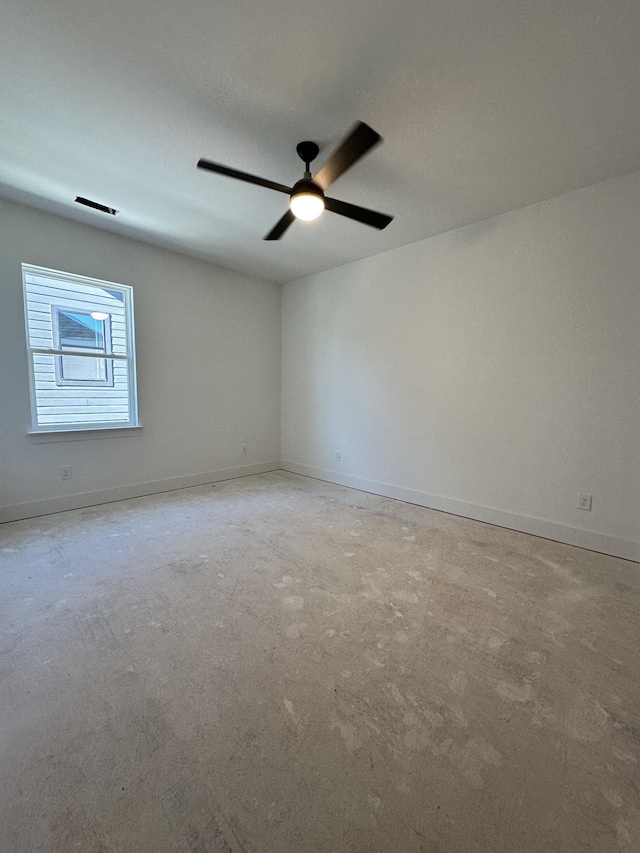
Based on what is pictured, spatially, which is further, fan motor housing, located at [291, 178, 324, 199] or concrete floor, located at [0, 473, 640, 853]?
fan motor housing, located at [291, 178, 324, 199]

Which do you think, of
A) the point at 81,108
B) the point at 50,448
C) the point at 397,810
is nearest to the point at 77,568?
the point at 50,448

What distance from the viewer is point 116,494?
360 cm

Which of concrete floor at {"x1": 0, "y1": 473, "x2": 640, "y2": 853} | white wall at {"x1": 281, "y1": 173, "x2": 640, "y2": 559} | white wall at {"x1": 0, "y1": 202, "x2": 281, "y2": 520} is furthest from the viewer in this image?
white wall at {"x1": 0, "y1": 202, "x2": 281, "y2": 520}

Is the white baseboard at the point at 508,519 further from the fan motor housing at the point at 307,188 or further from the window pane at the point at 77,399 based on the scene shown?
the fan motor housing at the point at 307,188

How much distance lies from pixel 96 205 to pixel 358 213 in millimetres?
2251

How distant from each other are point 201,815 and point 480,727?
0.93 metres

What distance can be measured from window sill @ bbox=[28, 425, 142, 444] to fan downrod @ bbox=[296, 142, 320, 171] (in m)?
2.90

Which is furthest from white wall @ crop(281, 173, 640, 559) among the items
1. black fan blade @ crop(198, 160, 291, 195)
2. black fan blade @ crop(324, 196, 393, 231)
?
black fan blade @ crop(198, 160, 291, 195)

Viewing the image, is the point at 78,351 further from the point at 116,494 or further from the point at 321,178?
the point at 321,178

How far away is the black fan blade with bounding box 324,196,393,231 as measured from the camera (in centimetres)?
210

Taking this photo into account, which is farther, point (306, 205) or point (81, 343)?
point (81, 343)

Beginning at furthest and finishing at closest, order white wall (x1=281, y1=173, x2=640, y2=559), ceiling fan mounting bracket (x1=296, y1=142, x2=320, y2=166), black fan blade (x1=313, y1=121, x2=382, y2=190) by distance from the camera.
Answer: white wall (x1=281, y1=173, x2=640, y2=559), ceiling fan mounting bracket (x1=296, y1=142, x2=320, y2=166), black fan blade (x1=313, y1=121, x2=382, y2=190)

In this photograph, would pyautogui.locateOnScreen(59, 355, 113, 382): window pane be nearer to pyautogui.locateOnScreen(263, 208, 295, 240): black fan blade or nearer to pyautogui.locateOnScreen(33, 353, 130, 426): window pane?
pyautogui.locateOnScreen(33, 353, 130, 426): window pane

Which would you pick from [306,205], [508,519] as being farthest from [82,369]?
[508,519]
